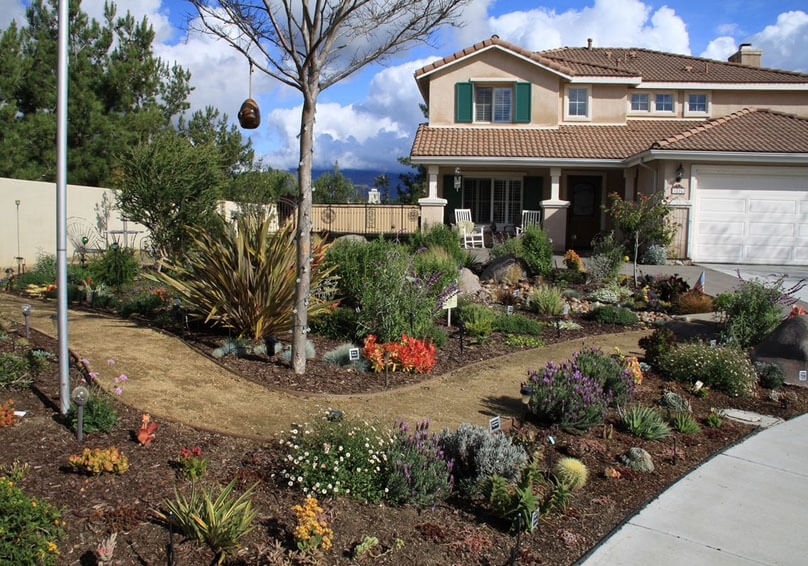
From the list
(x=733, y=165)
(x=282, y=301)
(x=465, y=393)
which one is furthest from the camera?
(x=733, y=165)

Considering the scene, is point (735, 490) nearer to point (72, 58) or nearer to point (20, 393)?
point (20, 393)

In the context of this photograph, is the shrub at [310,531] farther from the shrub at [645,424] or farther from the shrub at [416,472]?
the shrub at [645,424]

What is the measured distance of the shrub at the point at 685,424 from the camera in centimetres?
659

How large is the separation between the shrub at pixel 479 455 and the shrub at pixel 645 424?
62.0 inches

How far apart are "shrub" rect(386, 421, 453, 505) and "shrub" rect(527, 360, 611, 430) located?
1.64 m

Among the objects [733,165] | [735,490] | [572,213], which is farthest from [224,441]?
[572,213]

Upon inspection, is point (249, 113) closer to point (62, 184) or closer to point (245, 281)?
point (245, 281)

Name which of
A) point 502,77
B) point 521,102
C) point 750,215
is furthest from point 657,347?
point 502,77

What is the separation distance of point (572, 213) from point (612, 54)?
7538 millimetres

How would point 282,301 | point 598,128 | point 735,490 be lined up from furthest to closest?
1. point 598,128
2. point 282,301
3. point 735,490

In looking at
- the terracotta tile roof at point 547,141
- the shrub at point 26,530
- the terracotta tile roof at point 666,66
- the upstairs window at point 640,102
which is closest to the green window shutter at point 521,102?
the terracotta tile roof at point 547,141

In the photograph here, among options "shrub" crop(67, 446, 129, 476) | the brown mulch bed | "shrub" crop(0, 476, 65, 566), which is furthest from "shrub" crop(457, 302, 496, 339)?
"shrub" crop(0, 476, 65, 566)

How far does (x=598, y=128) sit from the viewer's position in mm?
22938

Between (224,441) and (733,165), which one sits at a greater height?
(733,165)
